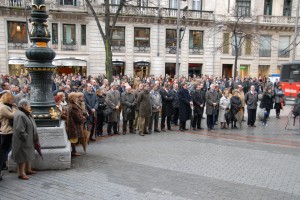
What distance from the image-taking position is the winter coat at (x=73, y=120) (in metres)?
7.89

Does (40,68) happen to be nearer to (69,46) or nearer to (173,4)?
(69,46)

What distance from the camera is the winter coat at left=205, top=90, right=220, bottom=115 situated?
12575 mm

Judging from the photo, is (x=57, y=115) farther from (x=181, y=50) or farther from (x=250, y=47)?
(x=250, y=47)

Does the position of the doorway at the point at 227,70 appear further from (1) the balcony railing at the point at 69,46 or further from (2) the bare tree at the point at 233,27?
(1) the balcony railing at the point at 69,46

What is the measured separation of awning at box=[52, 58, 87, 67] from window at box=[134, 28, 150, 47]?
20.7ft

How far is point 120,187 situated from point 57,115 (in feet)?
8.35

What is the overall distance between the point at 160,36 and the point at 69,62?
34.3 feet

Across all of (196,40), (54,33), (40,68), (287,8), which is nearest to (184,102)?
(40,68)

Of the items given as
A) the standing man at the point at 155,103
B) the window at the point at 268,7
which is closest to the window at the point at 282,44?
the window at the point at 268,7

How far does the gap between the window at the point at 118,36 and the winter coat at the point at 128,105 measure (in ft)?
72.3

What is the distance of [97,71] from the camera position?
32219 mm

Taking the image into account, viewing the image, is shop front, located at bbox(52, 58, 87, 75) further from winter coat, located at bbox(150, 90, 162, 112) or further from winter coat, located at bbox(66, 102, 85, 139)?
winter coat, located at bbox(66, 102, 85, 139)

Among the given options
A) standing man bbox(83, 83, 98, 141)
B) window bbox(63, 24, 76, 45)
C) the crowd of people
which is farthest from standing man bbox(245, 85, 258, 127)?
window bbox(63, 24, 76, 45)

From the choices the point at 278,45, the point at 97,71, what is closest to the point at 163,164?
the point at 97,71
